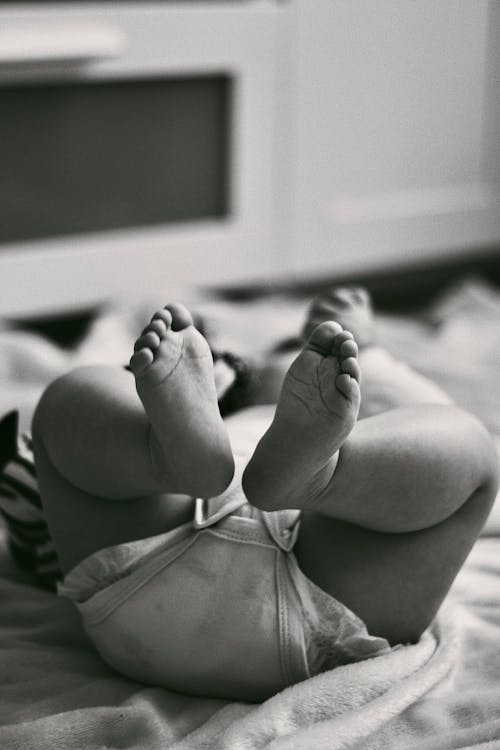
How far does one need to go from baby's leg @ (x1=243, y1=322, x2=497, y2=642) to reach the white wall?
106 centimetres

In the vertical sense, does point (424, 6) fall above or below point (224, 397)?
above

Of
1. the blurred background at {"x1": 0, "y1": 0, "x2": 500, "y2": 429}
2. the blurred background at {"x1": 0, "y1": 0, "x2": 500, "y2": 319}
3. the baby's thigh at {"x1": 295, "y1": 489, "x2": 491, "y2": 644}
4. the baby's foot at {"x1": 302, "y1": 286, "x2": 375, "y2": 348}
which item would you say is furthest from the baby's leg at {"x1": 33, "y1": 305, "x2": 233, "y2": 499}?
the blurred background at {"x1": 0, "y1": 0, "x2": 500, "y2": 319}

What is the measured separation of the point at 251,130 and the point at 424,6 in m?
0.36

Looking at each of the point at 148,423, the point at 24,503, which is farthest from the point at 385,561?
the point at 24,503

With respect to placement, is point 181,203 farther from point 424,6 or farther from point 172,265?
point 424,6

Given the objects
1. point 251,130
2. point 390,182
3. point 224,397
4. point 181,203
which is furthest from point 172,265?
point 224,397

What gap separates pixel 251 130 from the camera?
165cm

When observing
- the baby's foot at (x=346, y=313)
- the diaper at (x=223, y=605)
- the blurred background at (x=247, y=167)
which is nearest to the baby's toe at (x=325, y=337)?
the diaper at (x=223, y=605)

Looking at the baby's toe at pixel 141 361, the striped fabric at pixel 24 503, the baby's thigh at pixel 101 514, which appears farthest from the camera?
the striped fabric at pixel 24 503

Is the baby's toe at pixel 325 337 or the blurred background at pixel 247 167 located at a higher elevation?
the baby's toe at pixel 325 337

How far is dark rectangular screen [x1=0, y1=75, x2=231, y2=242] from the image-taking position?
149 cm

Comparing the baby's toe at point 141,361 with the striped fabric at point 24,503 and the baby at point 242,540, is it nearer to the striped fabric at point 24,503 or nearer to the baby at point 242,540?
the baby at point 242,540

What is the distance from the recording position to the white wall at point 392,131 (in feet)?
5.52

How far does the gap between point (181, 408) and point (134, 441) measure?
5 centimetres
